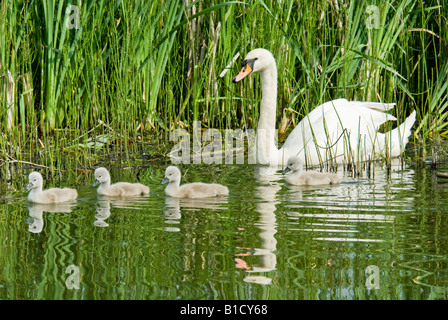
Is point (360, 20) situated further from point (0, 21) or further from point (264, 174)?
point (0, 21)

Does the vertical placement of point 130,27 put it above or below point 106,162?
above

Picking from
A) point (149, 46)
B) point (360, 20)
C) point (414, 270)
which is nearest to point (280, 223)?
point (414, 270)

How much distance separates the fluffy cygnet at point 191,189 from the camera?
19.7ft

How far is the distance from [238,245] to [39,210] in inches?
70.4

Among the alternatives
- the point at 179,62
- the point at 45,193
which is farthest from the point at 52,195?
the point at 179,62

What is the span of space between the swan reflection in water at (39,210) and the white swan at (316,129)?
95.9 inches

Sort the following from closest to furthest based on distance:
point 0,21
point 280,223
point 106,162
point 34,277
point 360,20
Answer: point 34,277
point 280,223
point 0,21
point 106,162
point 360,20

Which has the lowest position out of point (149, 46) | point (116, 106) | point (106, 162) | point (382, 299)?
point (382, 299)

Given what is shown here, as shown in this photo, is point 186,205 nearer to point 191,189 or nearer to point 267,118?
point 191,189

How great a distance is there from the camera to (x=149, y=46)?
7.94 metres

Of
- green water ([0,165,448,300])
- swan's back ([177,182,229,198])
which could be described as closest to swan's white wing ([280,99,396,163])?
green water ([0,165,448,300])

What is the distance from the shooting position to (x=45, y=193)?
19.0 ft

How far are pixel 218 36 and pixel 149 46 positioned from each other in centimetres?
116

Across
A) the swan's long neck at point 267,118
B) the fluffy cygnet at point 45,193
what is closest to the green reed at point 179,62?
the swan's long neck at point 267,118
